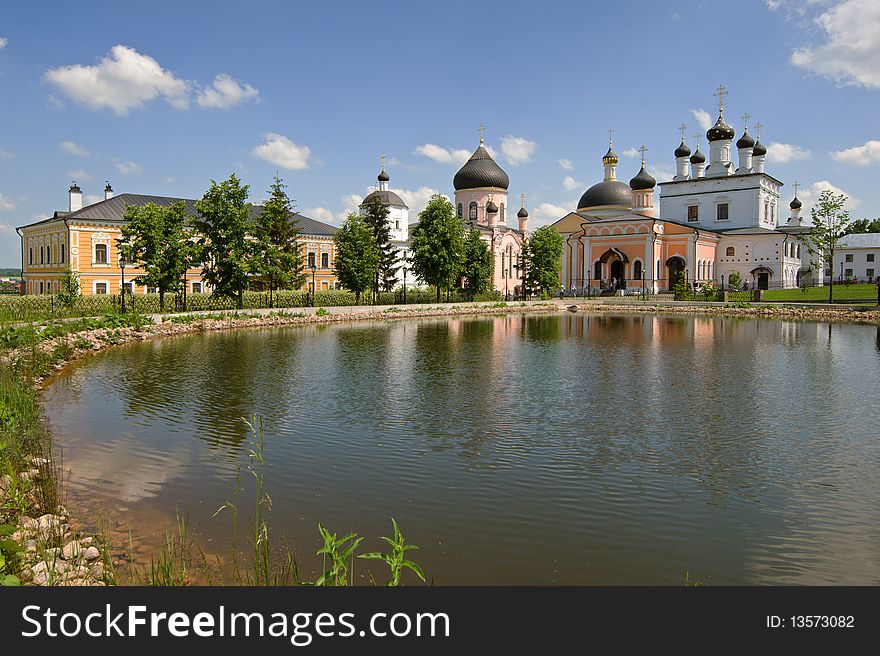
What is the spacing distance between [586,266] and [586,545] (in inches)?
2345

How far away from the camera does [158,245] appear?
30.6m

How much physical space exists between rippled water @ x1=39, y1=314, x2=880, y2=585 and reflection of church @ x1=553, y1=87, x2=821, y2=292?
4403 centimetres

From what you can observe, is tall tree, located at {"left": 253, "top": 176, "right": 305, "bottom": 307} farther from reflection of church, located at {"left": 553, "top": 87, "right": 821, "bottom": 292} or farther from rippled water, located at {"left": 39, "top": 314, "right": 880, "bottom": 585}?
reflection of church, located at {"left": 553, "top": 87, "right": 821, "bottom": 292}

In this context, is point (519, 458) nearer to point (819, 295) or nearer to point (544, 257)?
point (544, 257)

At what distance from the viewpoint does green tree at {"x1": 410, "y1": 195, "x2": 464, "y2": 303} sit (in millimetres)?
43844

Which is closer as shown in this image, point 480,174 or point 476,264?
point 476,264

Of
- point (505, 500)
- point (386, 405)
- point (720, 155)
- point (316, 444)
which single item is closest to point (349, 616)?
point (505, 500)

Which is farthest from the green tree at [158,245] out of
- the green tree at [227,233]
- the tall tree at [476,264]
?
the tall tree at [476,264]

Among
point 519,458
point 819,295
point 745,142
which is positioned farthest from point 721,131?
point 519,458

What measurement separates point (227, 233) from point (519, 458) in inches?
1105

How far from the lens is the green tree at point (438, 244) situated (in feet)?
144

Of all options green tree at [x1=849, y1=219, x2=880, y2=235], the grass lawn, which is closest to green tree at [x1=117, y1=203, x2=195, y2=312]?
the grass lawn

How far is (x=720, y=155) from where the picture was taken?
2596 inches

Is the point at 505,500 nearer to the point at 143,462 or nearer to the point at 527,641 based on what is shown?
the point at 527,641
